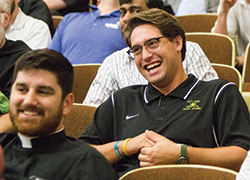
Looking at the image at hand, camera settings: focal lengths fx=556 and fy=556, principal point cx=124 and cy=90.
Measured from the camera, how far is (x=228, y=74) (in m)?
2.70

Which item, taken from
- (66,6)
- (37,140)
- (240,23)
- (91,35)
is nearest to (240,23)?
(240,23)

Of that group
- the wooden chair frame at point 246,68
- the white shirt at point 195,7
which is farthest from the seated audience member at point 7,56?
the white shirt at point 195,7

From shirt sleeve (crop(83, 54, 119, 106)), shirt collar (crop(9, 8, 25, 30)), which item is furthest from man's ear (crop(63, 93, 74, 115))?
shirt collar (crop(9, 8, 25, 30))

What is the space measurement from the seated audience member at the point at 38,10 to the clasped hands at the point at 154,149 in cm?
209

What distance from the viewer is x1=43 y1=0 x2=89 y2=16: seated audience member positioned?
435 centimetres

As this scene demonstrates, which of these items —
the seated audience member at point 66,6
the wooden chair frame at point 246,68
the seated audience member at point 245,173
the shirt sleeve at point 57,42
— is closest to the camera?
the seated audience member at point 245,173

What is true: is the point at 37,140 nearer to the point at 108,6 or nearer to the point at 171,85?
the point at 171,85

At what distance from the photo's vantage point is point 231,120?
1987 millimetres

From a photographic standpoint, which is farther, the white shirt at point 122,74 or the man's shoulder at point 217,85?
the white shirt at point 122,74

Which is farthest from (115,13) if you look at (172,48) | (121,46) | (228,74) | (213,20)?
(172,48)

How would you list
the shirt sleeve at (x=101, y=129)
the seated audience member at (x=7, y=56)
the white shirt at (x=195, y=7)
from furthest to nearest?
the white shirt at (x=195, y=7), the seated audience member at (x=7, y=56), the shirt sleeve at (x=101, y=129)

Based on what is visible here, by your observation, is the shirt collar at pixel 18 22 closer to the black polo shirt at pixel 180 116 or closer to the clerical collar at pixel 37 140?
the black polo shirt at pixel 180 116

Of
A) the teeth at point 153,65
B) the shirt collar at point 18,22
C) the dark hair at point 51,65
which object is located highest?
the dark hair at point 51,65

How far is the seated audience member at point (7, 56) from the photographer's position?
2.48 m
